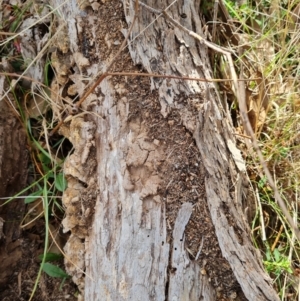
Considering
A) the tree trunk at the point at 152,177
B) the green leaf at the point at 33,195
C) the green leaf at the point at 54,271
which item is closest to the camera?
the tree trunk at the point at 152,177

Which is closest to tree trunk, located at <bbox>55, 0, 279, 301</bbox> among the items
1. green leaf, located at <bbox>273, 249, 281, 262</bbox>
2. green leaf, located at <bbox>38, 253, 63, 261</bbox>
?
green leaf, located at <bbox>38, 253, 63, 261</bbox>

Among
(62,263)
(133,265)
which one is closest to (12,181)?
(62,263)

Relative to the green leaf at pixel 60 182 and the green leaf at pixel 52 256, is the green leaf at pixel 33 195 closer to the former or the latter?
the green leaf at pixel 60 182

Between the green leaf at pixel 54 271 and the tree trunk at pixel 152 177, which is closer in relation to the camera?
the tree trunk at pixel 152 177

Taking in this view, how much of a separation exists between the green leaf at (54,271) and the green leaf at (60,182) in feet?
0.87

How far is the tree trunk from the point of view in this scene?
119 centimetres

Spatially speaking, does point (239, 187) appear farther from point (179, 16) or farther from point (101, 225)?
point (179, 16)

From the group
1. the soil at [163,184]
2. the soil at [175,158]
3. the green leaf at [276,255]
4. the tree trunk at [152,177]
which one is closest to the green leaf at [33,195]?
the soil at [163,184]

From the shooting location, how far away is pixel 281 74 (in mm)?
1857

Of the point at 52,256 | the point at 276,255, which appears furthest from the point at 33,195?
the point at 276,255

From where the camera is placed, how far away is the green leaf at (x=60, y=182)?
1.46 m

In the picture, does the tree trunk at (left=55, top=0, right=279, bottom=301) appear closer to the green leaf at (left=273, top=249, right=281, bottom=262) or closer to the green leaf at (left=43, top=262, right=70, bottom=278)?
the green leaf at (left=43, top=262, right=70, bottom=278)

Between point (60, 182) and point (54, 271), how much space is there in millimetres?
303

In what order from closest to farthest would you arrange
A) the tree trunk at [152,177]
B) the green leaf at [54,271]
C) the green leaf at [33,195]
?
the tree trunk at [152,177], the green leaf at [54,271], the green leaf at [33,195]
